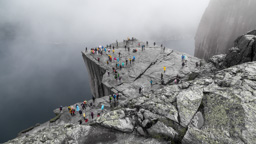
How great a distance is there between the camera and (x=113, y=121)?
292 inches

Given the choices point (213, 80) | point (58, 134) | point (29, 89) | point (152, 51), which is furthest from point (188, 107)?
point (29, 89)

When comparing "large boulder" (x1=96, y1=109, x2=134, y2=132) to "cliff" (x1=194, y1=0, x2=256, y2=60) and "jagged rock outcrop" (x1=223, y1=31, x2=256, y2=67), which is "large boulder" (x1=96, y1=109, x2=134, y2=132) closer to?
"jagged rock outcrop" (x1=223, y1=31, x2=256, y2=67)

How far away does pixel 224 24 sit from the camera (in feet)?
156

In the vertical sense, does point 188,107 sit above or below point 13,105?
above

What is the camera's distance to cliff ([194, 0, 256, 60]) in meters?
38.8

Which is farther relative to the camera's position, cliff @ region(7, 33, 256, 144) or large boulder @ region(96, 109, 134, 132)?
large boulder @ region(96, 109, 134, 132)

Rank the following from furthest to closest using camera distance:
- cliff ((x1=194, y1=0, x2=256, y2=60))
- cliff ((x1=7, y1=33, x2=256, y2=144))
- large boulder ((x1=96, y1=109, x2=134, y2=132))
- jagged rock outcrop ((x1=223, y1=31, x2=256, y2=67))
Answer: cliff ((x1=194, y1=0, x2=256, y2=60)), jagged rock outcrop ((x1=223, y1=31, x2=256, y2=67)), large boulder ((x1=96, y1=109, x2=134, y2=132)), cliff ((x1=7, y1=33, x2=256, y2=144))

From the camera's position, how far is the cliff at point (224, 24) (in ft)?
127

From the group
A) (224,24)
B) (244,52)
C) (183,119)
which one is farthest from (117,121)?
(224,24)

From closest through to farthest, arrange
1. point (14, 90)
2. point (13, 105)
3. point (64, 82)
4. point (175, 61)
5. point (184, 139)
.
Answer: point (184, 139), point (175, 61), point (13, 105), point (14, 90), point (64, 82)

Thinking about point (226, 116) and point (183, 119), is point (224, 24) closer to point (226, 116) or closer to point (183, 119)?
point (226, 116)

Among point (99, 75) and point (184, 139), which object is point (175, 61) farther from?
point (184, 139)

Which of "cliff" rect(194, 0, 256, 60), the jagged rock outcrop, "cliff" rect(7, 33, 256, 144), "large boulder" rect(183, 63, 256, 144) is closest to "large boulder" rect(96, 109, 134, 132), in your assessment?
"cliff" rect(7, 33, 256, 144)

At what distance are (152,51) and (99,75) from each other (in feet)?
61.7
